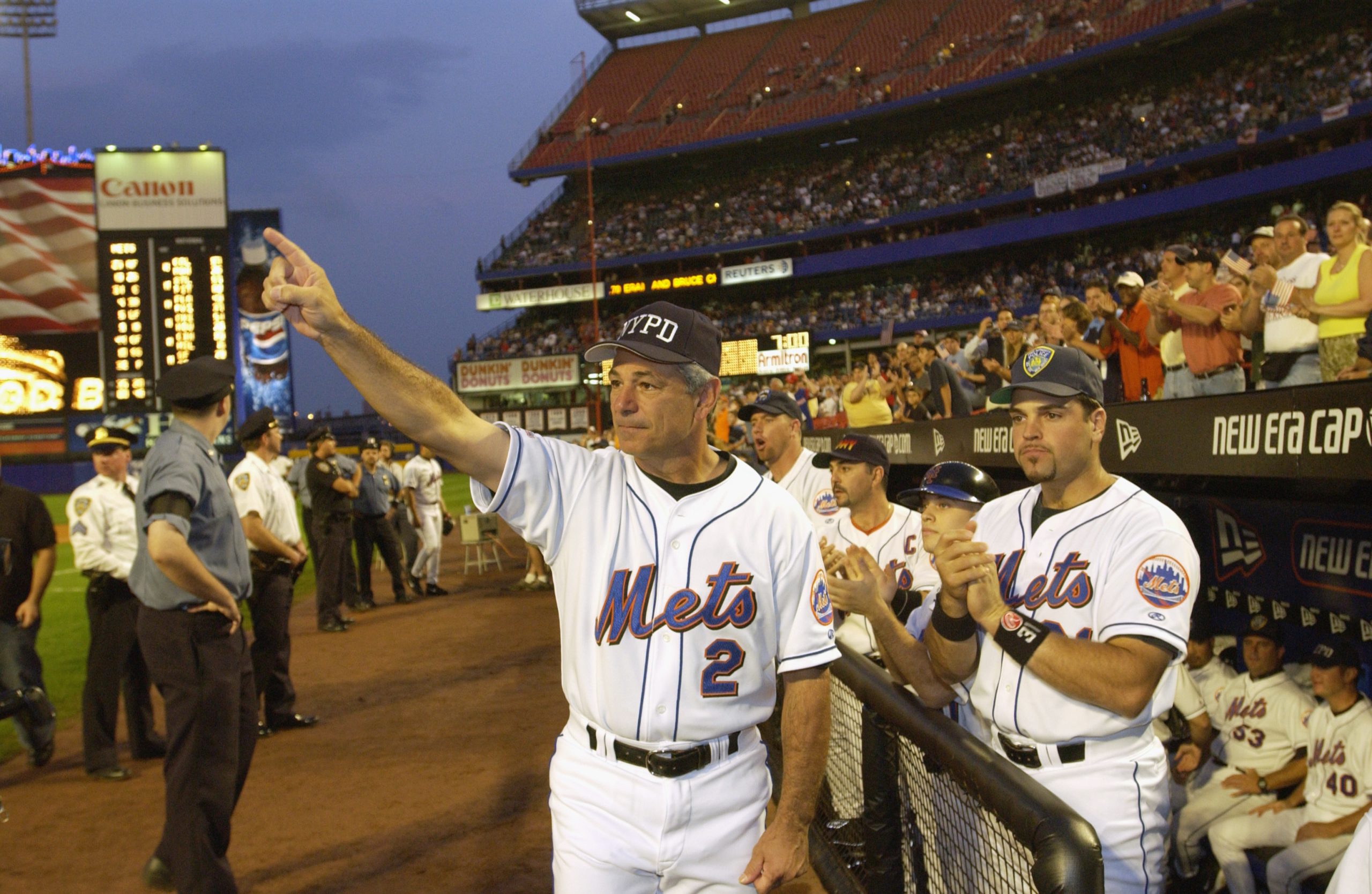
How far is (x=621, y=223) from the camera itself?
47250 mm

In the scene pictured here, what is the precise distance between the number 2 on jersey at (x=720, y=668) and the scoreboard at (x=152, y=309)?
61.9ft

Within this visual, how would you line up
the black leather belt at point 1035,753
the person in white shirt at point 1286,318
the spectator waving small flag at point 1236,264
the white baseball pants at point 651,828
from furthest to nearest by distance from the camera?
1. the spectator waving small flag at point 1236,264
2. the person in white shirt at point 1286,318
3. the black leather belt at point 1035,753
4. the white baseball pants at point 651,828

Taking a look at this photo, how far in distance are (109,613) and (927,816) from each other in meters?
5.45

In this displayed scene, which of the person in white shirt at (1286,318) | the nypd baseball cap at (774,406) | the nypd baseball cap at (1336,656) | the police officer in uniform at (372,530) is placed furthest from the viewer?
the police officer in uniform at (372,530)

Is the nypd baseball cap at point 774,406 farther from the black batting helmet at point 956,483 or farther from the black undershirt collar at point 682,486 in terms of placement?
the black undershirt collar at point 682,486

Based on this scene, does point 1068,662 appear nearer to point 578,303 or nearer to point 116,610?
point 116,610

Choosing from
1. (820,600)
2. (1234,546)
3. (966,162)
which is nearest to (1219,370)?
(1234,546)

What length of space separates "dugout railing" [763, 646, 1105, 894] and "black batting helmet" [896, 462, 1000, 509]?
613mm

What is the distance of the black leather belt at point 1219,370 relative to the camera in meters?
5.84

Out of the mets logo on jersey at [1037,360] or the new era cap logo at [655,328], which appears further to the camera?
the mets logo on jersey at [1037,360]

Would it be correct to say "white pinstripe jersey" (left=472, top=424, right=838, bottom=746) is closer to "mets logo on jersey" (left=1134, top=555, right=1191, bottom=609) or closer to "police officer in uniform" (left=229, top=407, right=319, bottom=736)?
"mets logo on jersey" (left=1134, top=555, right=1191, bottom=609)

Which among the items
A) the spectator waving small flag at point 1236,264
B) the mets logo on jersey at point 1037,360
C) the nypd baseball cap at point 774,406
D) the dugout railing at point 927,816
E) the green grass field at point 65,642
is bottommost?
the green grass field at point 65,642

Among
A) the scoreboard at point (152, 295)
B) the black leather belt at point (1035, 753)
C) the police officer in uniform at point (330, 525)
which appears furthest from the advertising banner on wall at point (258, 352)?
the black leather belt at point (1035, 753)

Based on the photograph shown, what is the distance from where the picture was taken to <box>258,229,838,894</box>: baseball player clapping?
2.35 m
